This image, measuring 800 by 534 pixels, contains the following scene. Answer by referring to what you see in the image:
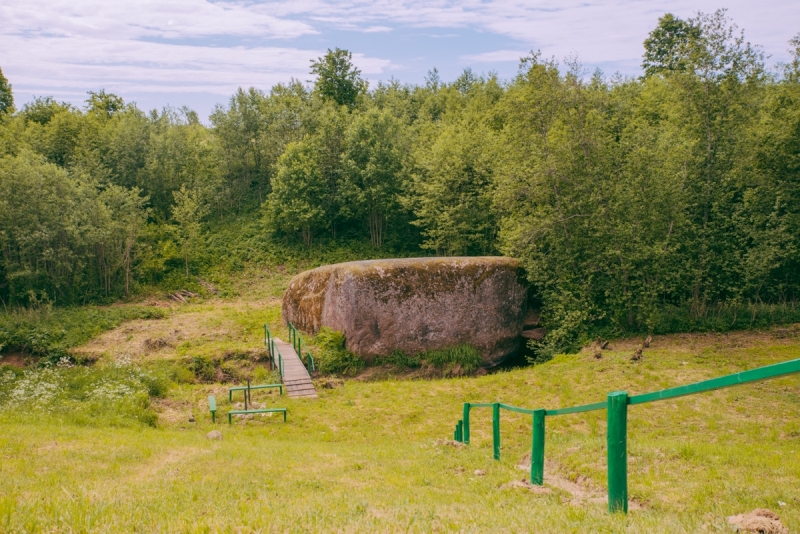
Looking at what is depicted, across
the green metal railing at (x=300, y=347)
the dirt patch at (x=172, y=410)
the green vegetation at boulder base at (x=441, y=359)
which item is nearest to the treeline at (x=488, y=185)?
the green vegetation at boulder base at (x=441, y=359)

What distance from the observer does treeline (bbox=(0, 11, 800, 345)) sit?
20.7m

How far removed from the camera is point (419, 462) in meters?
8.57

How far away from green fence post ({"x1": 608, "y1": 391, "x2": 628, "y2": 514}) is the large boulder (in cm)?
1661

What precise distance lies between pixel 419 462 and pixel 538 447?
2.76m

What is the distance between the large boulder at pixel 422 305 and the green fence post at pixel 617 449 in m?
16.6

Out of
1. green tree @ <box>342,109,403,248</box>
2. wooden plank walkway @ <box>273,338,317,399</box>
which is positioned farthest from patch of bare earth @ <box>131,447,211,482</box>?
green tree @ <box>342,109,403,248</box>

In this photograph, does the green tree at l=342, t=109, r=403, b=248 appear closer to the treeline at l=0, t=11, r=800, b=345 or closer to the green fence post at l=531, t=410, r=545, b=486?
the treeline at l=0, t=11, r=800, b=345

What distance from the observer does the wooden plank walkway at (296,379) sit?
17.3 meters

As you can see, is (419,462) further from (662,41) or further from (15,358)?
(662,41)

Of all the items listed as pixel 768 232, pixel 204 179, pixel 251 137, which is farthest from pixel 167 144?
pixel 768 232

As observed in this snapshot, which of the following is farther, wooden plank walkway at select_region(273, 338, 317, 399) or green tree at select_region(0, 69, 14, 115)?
green tree at select_region(0, 69, 14, 115)

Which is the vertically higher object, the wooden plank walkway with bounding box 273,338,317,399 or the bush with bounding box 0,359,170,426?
the bush with bounding box 0,359,170,426

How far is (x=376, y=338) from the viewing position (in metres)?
20.9

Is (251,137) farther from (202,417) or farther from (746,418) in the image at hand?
(746,418)
